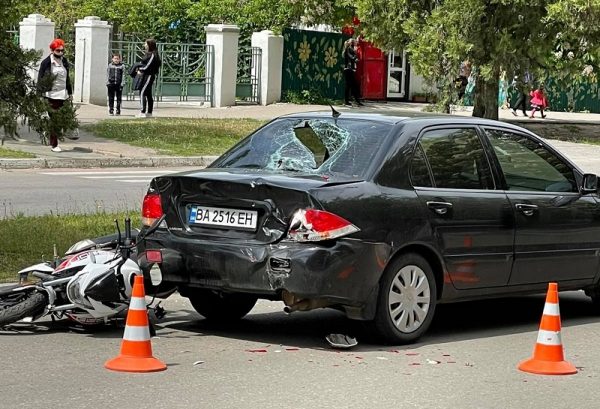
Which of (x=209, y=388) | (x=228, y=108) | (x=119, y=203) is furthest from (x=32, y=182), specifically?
(x=228, y=108)

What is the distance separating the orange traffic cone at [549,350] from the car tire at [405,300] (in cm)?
89

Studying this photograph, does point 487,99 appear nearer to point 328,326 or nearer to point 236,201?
point 328,326

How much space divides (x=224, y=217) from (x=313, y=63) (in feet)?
103

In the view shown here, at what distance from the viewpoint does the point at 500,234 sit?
30.0ft

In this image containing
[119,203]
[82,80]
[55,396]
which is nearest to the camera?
[55,396]

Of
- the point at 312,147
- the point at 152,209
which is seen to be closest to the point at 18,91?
the point at 152,209

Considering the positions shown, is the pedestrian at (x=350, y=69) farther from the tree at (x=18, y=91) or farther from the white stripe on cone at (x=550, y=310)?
the white stripe on cone at (x=550, y=310)

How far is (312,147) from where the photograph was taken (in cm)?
897

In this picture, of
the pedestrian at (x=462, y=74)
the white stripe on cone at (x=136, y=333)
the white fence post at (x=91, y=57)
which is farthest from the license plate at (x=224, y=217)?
the white fence post at (x=91, y=57)

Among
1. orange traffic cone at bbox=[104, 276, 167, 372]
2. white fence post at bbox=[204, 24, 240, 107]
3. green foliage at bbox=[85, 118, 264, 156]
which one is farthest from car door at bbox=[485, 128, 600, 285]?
white fence post at bbox=[204, 24, 240, 107]

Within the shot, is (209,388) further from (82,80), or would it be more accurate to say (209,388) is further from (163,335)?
(82,80)

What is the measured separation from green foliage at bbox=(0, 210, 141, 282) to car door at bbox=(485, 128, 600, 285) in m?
3.95

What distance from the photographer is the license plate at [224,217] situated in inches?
327

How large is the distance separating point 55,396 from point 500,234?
363cm
